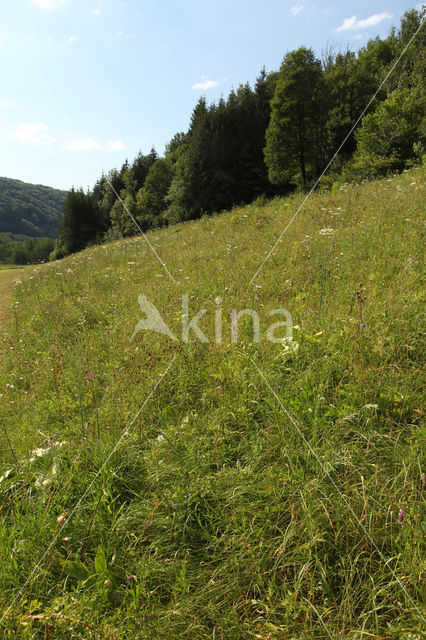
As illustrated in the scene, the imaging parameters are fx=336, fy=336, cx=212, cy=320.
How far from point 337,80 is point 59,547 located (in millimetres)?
37512

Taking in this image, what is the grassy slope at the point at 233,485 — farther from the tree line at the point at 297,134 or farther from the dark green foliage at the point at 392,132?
the dark green foliage at the point at 392,132

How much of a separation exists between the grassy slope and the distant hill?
84.1m

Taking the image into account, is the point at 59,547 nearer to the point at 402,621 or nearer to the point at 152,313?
the point at 402,621

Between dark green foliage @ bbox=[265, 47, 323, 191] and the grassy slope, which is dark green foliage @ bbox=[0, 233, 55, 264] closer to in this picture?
dark green foliage @ bbox=[265, 47, 323, 191]

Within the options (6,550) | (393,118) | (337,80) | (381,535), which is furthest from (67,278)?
(337,80)

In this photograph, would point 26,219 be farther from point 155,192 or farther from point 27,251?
point 155,192

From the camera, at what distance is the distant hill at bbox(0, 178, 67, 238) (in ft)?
304

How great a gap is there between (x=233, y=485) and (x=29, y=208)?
127487 millimetres

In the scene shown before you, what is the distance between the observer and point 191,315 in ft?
14.8

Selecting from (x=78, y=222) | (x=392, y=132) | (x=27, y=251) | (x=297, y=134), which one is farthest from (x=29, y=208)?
(x=392, y=132)
